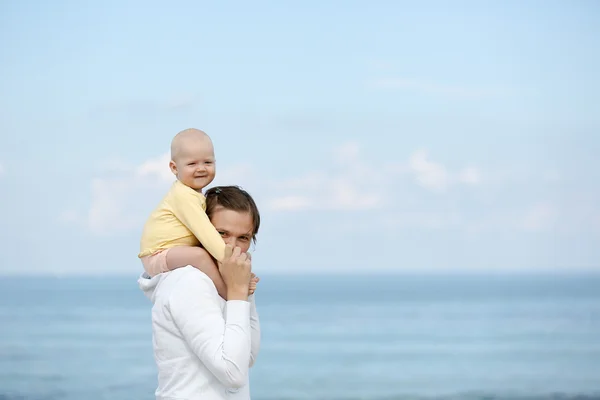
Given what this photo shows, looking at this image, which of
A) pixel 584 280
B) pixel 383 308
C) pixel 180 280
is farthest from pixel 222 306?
pixel 584 280

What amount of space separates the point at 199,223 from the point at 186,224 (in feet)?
0.18

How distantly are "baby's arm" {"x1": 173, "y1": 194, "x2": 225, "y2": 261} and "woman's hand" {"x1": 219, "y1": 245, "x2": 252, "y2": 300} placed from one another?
0.8 inches

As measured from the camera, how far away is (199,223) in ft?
6.27

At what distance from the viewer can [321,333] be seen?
63.2 ft

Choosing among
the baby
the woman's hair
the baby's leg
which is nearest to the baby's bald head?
the baby

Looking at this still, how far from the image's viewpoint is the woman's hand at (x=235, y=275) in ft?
6.08

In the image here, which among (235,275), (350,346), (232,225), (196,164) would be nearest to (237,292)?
(235,275)

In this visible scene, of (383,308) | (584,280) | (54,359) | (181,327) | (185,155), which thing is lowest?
(181,327)

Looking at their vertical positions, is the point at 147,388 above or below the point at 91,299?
below

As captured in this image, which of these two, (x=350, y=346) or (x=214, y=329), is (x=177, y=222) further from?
(x=350, y=346)

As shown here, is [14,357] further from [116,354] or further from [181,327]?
[181,327]

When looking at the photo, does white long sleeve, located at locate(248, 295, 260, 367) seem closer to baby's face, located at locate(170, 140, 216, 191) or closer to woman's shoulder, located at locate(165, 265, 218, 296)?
woman's shoulder, located at locate(165, 265, 218, 296)

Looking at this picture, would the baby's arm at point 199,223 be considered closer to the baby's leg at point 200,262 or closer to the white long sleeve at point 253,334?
the baby's leg at point 200,262

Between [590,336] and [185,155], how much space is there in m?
19.3
